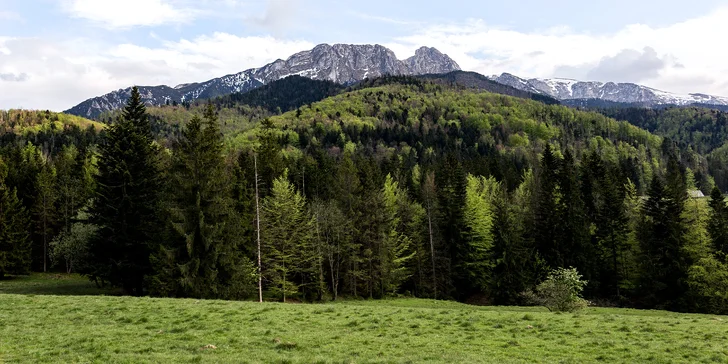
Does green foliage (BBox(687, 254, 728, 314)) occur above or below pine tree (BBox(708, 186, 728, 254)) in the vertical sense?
below

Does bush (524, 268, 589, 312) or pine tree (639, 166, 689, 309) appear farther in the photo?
pine tree (639, 166, 689, 309)

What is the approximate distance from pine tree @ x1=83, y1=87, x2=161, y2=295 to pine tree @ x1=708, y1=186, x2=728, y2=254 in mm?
68668

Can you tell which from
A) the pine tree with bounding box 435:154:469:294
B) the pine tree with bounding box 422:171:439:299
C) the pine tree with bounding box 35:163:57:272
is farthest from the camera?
the pine tree with bounding box 35:163:57:272

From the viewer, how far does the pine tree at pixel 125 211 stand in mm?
41125

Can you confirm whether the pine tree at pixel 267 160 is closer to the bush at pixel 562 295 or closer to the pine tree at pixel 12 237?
the pine tree at pixel 12 237

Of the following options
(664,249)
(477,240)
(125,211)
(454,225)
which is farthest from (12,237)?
(664,249)

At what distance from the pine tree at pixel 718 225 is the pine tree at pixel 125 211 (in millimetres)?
68668

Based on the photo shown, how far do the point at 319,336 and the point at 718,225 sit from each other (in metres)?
64.2

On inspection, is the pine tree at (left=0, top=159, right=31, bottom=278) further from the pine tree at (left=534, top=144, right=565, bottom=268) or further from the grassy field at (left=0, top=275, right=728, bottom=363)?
the pine tree at (left=534, top=144, right=565, bottom=268)

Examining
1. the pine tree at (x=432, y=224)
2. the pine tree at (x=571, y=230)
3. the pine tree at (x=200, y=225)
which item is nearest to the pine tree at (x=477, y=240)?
the pine tree at (x=432, y=224)

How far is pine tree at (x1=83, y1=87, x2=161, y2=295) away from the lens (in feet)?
135

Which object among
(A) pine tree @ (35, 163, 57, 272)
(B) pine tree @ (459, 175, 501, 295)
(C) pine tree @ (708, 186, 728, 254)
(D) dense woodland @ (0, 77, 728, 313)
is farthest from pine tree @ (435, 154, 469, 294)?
(A) pine tree @ (35, 163, 57, 272)

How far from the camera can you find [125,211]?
137 ft

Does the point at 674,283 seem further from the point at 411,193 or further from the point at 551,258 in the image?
the point at 411,193
